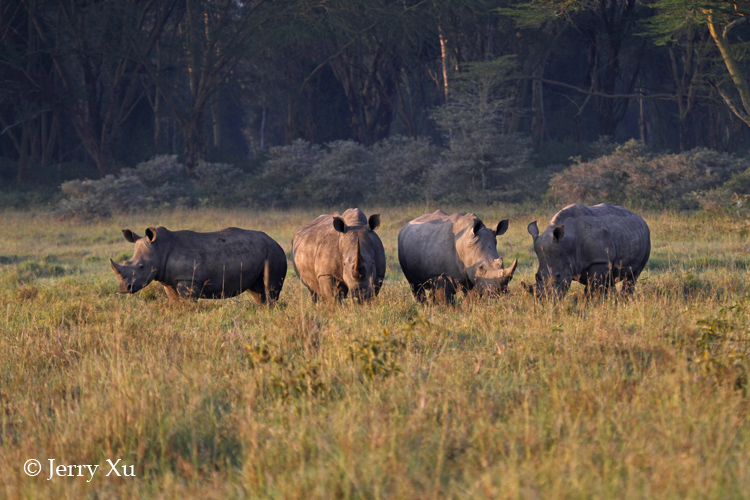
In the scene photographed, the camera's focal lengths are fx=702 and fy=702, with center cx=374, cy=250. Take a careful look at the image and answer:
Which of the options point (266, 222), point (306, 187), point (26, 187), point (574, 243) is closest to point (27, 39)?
point (26, 187)

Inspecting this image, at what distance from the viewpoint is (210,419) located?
4.14 m

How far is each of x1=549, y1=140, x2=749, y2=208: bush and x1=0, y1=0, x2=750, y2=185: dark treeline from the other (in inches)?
81.6

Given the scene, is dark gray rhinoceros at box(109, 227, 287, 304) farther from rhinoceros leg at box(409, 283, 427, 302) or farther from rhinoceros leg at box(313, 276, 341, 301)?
rhinoceros leg at box(409, 283, 427, 302)

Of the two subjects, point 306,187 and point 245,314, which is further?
point 306,187

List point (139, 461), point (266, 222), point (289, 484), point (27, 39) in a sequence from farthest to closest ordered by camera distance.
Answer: point (27, 39) → point (266, 222) → point (139, 461) → point (289, 484)

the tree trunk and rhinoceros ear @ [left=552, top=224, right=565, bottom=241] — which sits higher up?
the tree trunk

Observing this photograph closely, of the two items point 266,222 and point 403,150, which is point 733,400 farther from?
point 403,150

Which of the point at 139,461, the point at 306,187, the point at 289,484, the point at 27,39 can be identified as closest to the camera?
the point at 289,484

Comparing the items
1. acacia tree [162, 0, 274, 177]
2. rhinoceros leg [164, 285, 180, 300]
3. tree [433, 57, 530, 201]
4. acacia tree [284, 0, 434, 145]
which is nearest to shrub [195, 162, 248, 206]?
acacia tree [162, 0, 274, 177]

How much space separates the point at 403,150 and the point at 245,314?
72.6 ft

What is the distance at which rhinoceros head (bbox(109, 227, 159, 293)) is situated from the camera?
7.47 m

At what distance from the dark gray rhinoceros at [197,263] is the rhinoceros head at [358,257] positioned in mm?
1063

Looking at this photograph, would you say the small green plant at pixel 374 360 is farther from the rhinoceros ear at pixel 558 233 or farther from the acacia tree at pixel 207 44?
the acacia tree at pixel 207 44

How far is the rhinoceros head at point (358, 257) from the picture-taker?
7.20m
